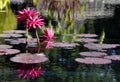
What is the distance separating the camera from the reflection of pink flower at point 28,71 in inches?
158

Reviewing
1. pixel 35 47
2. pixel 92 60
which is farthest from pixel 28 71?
pixel 35 47

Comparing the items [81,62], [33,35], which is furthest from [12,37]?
[81,62]

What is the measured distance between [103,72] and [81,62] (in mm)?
Answer: 387

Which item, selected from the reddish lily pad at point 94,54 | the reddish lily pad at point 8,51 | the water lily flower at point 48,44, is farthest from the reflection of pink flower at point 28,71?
the water lily flower at point 48,44

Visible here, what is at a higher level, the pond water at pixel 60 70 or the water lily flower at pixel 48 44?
the water lily flower at pixel 48 44

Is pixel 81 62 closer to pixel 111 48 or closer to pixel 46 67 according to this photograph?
pixel 46 67

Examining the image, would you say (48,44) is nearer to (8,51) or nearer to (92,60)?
(8,51)

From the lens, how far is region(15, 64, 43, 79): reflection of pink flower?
4.01 meters

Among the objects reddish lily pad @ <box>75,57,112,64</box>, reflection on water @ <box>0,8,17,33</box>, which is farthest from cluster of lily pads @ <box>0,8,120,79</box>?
reflection on water @ <box>0,8,17,33</box>

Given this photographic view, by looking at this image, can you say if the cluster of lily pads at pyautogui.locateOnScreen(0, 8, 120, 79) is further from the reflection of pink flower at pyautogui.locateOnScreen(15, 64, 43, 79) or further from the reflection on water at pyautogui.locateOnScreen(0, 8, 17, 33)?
the reflection on water at pyautogui.locateOnScreen(0, 8, 17, 33)

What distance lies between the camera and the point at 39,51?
521 cm

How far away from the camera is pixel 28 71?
13.8 ft

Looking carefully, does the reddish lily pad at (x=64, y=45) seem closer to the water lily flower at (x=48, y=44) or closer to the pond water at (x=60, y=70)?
the water lily flower at (x=48, y=44)

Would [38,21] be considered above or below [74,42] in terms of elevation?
above
